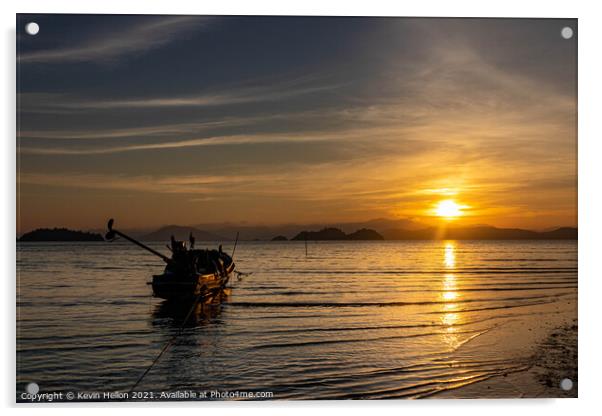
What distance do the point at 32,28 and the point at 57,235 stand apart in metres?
1.82

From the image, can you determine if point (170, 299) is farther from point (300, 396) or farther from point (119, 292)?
point (300, 396)

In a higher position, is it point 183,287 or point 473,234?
point 473,234

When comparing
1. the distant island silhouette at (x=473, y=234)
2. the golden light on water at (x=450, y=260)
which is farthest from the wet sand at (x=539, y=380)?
the golden light on water at (x=450, y=260)

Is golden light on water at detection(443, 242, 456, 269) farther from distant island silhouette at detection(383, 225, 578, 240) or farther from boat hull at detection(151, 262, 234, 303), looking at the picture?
distant island silhouette at detection(383, 225, 578, 240)

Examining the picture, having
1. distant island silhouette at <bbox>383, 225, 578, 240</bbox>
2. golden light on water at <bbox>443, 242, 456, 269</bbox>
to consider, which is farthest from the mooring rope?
golden light on water at <bbox>443, 242, 456, 269</bbox>

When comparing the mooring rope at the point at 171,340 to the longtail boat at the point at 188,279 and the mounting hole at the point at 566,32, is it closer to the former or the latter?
the longtail boat at the point at 188,279

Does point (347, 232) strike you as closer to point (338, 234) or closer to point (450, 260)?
point (338, 234)

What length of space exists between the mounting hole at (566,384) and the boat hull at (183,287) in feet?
25.9

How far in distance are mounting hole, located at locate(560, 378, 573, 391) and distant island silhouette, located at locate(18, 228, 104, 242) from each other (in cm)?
434

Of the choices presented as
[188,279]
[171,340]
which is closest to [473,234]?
[171,340]

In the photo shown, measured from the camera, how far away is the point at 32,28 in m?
5.11

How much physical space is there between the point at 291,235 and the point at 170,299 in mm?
5781
